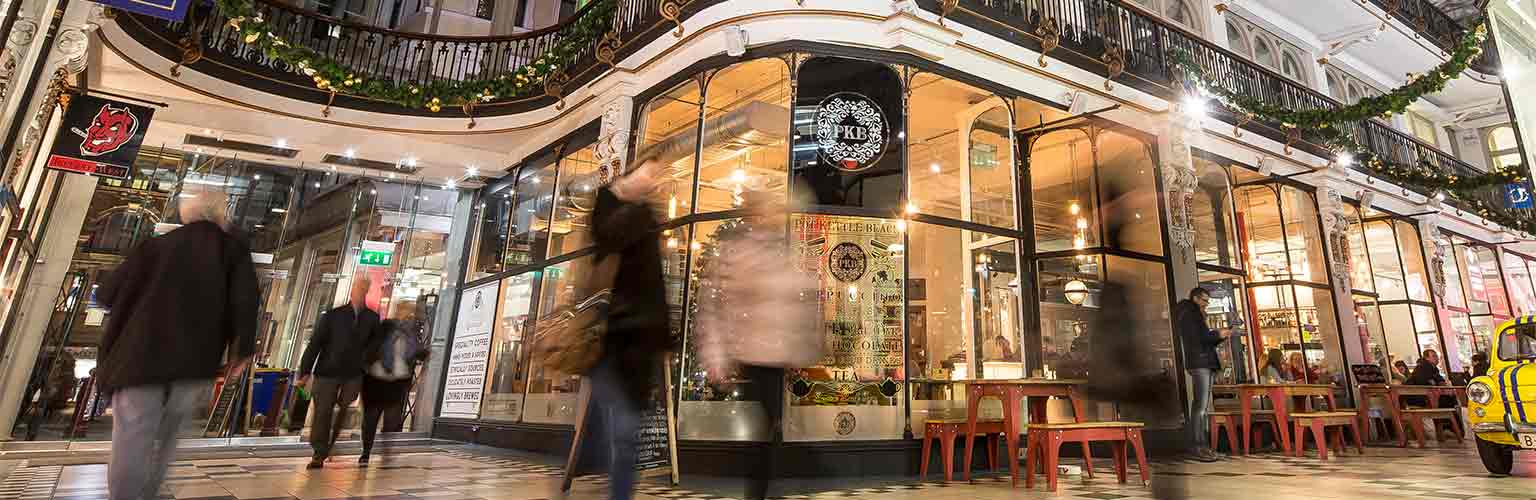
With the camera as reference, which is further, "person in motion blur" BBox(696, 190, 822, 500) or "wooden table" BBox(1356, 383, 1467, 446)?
"wooden table" BBox(1356, 383, 1467, 446)

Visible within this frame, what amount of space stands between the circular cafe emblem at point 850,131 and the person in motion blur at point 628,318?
11.8 feet

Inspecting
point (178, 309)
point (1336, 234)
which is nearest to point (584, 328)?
point (178, 309)

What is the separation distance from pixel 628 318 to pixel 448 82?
740 centimetres

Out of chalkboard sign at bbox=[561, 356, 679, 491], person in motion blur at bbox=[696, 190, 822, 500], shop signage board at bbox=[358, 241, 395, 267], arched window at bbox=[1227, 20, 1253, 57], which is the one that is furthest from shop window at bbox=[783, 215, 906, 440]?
arched window at bbox=[1227, 20, 1253, 57]

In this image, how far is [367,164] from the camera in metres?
9.95

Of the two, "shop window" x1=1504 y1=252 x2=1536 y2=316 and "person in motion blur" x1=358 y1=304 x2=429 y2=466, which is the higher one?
"shop window" x1=1504 y1=252 x2=1536 y2=316

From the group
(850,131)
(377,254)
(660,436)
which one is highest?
(850,131)

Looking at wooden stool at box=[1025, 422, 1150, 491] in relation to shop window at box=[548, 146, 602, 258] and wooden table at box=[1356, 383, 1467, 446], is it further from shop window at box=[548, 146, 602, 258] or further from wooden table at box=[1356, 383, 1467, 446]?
wooden table at box=[1356, 383, 1467, 446]

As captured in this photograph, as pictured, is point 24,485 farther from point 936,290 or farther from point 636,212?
point 936,290

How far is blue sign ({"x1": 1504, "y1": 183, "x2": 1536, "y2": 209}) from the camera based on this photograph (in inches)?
486

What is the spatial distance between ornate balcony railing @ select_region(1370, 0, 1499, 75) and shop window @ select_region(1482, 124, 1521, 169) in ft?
9.35

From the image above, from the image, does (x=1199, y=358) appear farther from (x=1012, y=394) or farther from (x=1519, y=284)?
(x=1519, y=284)

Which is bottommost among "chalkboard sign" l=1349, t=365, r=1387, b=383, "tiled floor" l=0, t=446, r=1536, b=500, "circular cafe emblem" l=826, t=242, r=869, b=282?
"tiled floor" l=0, t=446, r=1536, b=500

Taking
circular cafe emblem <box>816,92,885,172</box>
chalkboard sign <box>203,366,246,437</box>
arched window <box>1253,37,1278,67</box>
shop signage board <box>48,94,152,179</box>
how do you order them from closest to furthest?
circular cafe emblem <box>816,92,885,172</box> → shop signage board <box>48,94,152,179</box> → chalkboard sign <box>203,366,246,437</box> → arched window <box>1253,37,1278,67</box>
